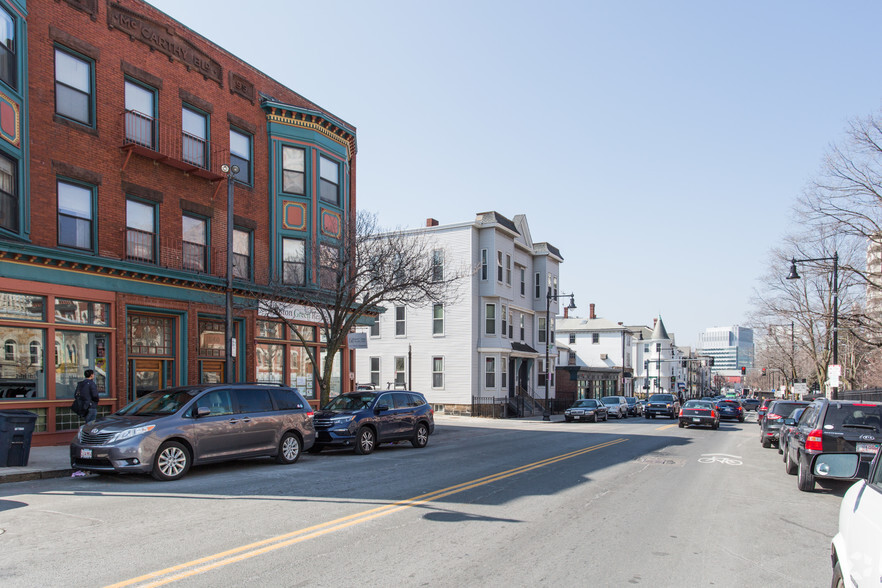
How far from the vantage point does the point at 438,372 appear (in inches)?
1506

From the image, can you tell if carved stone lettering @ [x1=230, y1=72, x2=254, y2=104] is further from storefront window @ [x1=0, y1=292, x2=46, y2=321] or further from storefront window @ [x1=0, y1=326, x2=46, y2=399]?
storefront window @ [x1=0, y1=326, x2=46, y2=399]

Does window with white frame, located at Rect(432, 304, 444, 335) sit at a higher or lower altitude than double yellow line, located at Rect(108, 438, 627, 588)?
higher

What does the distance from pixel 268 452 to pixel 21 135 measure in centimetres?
951

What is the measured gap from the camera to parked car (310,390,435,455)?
1631 centimetres

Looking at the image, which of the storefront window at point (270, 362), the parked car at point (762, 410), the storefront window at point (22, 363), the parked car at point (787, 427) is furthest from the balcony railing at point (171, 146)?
the parked car at point (762, 410)

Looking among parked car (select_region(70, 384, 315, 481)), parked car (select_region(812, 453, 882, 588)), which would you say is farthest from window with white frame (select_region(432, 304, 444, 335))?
parked car (select_region(812, 453, 882, 588))

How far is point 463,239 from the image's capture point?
3806cm

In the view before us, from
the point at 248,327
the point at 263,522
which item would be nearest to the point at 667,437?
the point at 248,327

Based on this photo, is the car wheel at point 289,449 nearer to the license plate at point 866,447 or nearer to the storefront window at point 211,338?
the storefront window at point 211,338

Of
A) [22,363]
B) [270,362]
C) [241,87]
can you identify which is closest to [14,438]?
[22,363]

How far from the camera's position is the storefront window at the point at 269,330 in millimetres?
22859

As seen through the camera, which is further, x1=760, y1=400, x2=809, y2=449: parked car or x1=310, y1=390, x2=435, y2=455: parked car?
x1=760, y1=400, x2=809, y2=449: parked car

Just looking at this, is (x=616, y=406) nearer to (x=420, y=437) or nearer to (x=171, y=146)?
(x=420, y=437)

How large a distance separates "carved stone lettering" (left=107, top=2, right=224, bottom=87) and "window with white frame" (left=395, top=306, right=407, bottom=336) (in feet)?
65.1
